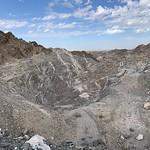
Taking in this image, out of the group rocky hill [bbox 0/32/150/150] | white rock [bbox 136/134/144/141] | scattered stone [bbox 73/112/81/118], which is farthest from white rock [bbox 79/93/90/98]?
white rock [bbox 136/134/144/141]

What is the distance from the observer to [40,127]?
50.9 feet

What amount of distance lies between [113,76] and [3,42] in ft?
45.0

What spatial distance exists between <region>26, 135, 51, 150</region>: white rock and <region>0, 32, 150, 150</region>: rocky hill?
37.5 inches

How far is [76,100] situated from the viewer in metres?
22.0

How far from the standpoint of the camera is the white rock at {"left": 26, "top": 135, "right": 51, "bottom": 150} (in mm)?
13029

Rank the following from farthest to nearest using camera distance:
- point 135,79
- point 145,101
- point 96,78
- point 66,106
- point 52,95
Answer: point 96,78, point 52,95, point 135,79, point 66,106, point 145,101

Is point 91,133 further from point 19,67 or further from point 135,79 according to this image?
point 19,67

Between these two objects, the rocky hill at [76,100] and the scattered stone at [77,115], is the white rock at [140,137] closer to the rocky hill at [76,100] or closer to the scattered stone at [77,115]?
the rocky hill at [76,100]

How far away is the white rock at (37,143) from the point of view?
13029 millimetres

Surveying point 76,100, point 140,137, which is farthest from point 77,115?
point 76,100

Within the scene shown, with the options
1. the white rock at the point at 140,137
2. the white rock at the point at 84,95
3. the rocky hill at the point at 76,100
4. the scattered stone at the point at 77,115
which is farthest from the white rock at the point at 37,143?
the white rock at the point at 84,95

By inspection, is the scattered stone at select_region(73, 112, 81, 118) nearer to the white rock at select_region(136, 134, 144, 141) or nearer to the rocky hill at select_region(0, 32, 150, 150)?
the rocky hill at select_region(0, 32, 150, 150)

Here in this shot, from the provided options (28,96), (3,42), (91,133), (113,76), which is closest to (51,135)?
(91,133)

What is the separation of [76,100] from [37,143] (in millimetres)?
8899
